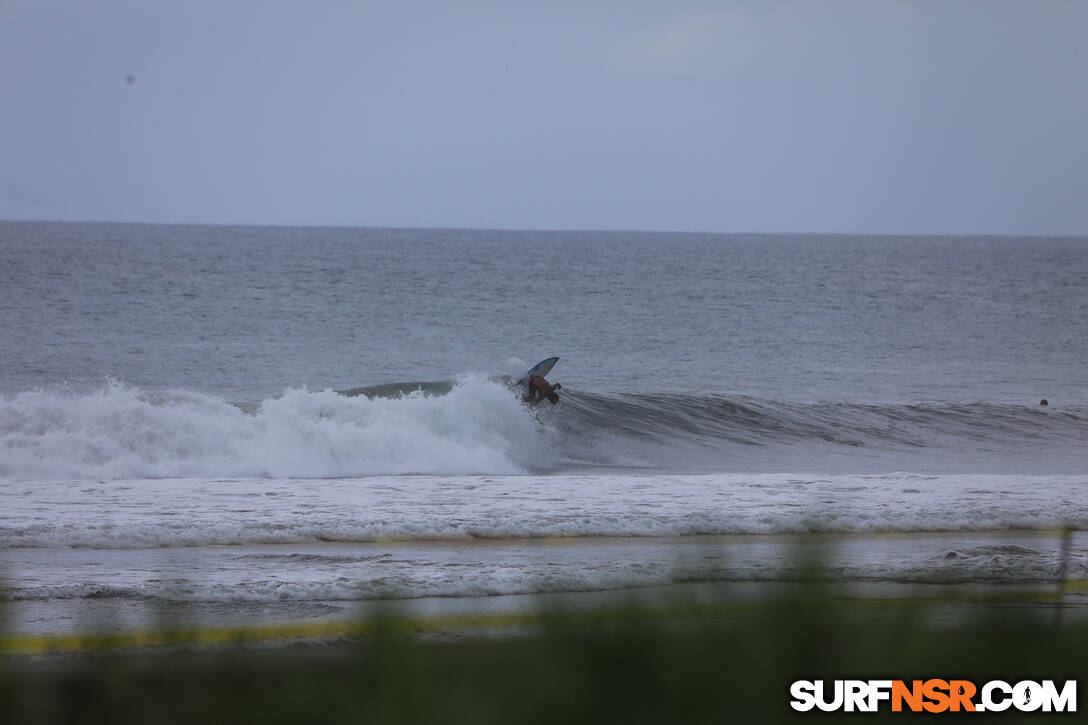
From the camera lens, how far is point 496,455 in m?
15.9

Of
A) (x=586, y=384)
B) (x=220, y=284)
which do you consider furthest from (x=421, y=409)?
(x=220, y=284)

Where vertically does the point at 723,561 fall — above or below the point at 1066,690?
above

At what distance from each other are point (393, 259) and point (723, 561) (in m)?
93.8

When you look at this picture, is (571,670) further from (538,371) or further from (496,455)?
(538,371)

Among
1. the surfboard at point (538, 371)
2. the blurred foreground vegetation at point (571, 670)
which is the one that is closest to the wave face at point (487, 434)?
the surfboard at point (538, 371)

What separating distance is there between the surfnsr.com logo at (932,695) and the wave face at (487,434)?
12.9 m

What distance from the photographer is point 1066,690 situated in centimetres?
141

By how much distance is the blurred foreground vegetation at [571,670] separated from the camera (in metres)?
1.24

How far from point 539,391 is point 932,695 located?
1850 centimetres

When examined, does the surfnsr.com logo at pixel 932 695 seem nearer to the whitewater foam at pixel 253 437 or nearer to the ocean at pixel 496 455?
the ocean at pixel 496 455

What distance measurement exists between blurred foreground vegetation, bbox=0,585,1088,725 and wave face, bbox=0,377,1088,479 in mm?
12766

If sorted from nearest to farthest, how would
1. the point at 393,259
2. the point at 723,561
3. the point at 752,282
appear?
the point at 723,561
the point at 752,282
the point at 393,259

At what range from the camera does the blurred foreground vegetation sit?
48.7 inches

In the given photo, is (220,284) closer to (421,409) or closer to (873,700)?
(421,409)
